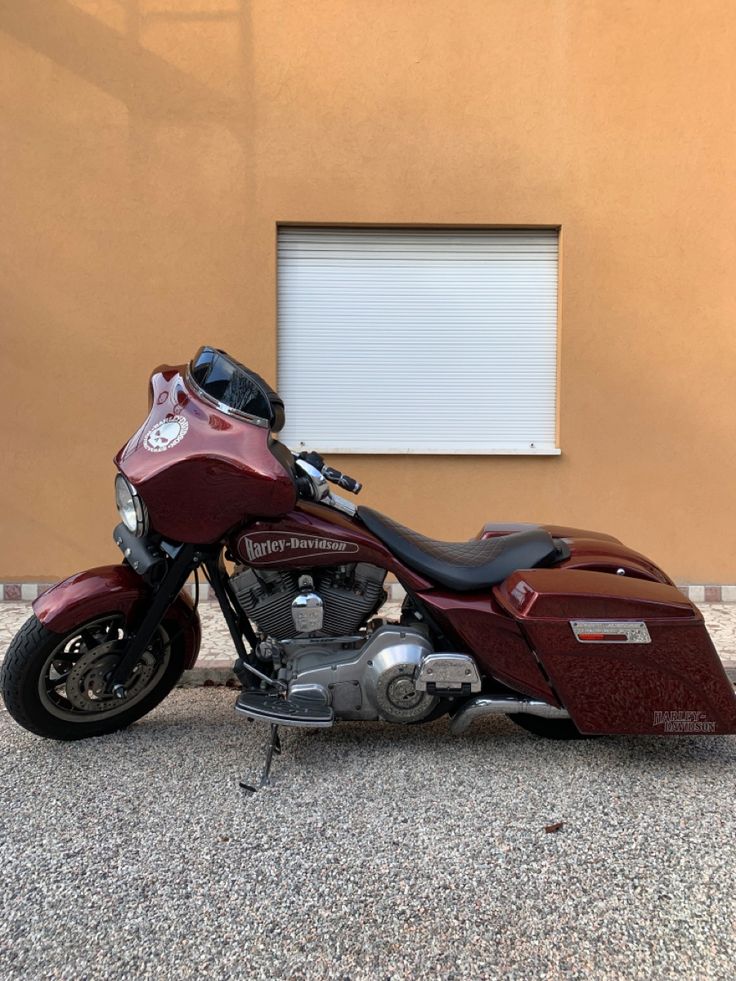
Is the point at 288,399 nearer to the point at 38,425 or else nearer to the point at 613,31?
the point at 38,425

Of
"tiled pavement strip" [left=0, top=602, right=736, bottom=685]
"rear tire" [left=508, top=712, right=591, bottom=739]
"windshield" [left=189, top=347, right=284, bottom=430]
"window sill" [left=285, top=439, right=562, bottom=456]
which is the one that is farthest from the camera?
"window sill" [left=285, top=439, right=562, bottom=456]

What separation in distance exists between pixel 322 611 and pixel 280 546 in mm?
312

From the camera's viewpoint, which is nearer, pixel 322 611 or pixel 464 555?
pixel 322 611

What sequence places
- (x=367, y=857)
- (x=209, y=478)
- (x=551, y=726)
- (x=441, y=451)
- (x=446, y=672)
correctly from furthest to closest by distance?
(x=441, y=451) < (x=551, y=726) < (x=446, y=672) < (x=209, y=478) < (x=367, y=857)

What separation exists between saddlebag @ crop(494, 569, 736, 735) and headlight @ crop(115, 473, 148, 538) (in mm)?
1472

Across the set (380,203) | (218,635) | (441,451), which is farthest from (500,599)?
(380,203)

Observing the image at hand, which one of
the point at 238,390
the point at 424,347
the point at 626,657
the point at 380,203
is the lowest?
the point at 626,657

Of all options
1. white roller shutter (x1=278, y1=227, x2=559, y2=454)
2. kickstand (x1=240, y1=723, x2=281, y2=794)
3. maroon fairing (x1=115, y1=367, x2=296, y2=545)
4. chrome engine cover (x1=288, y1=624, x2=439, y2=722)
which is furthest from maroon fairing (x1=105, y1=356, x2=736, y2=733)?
white roller shutter (x1=278, y1=227, x2=559, y2=454)

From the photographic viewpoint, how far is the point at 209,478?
254cm

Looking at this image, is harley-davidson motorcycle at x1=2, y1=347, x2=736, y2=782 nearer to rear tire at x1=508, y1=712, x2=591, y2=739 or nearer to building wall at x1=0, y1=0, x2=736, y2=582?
rear tire at x1=508, y1=712, x2=591, y2=739

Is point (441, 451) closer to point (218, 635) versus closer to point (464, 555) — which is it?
point (218, 635)

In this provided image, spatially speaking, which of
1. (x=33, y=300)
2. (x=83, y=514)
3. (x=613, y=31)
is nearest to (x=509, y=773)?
(x=83, y=514)

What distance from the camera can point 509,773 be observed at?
266 centimetres

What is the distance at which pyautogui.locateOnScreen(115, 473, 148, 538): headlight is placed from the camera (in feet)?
8.57
